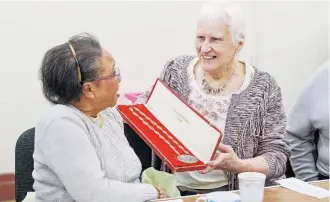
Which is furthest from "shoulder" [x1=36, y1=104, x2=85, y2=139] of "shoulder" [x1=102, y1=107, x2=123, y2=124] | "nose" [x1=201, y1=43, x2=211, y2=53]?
"nose" [x1=201, y1=43, x2=211, y2=53]

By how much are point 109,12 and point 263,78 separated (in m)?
1.50

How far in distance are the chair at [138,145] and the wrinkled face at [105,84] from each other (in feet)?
1.21

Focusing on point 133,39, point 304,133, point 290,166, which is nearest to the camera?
point 290,166

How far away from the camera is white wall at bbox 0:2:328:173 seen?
10.2 ft

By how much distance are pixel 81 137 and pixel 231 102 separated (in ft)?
2.85

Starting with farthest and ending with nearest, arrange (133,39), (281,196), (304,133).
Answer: (133,39)
(304,133)
(281,196)

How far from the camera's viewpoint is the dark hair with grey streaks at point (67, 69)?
1.49m

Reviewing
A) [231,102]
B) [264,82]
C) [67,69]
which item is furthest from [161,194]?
[264,82]

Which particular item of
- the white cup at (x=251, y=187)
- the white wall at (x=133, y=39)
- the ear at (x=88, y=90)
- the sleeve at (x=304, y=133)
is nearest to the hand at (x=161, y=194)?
the white cup at (x=251, y=187)

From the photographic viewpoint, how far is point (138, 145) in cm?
202

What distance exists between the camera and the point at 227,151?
180 centimetres

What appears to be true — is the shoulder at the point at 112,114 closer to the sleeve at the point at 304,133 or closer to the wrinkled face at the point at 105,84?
the wrinkled face at the point at 105,84

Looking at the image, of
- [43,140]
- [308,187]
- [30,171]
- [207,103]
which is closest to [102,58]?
[43,140]

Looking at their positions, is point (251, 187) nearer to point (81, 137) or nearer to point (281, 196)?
point (281, 196)
